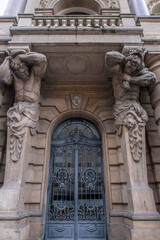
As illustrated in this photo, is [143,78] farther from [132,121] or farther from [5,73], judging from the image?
[5,73]

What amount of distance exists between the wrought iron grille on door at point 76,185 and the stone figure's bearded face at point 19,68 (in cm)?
225

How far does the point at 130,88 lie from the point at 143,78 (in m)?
0.46

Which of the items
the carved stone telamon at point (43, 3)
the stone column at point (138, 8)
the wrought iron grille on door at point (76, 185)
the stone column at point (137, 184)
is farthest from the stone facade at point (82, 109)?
the carved stone telamon at point (43, 3)

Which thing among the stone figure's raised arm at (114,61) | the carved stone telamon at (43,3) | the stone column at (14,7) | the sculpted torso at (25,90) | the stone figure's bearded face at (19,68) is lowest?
the sculpted torso at (25,90)

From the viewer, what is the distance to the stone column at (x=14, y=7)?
6.82m

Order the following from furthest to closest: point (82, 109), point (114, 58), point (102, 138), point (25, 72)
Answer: point (82, 109) < point (102, 138) < point (25, 72) < point (114, 58)

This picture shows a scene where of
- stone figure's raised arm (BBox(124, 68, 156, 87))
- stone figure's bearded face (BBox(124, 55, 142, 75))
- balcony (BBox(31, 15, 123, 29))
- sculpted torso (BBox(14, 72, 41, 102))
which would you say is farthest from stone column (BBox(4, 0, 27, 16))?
stone figure's raised arm (BBox(124, 68, 156, 87))

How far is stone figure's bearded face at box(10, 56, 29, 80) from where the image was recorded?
4.60 meters

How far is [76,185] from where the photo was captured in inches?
206

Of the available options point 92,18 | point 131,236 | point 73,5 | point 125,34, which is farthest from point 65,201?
point 73,5

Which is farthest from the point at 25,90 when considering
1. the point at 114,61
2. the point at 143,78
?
the point at 143,78

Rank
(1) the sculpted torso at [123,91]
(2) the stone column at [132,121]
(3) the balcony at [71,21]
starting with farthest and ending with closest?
(3) the balcony at [71,21] < (1) the sculpted torso at [123,91] < (2) the stone column at [132,121]

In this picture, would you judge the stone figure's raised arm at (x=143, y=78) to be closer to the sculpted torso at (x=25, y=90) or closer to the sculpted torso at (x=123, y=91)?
the sculpted torso at (x=123, y=91)

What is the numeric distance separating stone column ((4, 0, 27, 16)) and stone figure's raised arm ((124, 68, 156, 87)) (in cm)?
552
